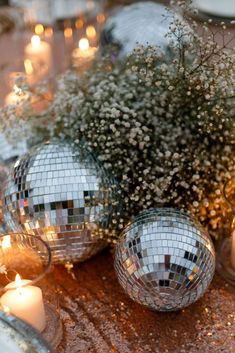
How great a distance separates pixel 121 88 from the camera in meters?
0.94

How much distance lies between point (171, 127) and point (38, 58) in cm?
75

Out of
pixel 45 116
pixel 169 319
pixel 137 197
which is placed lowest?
pixel 169 319

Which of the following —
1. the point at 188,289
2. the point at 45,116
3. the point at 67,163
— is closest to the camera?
the point at 188,289

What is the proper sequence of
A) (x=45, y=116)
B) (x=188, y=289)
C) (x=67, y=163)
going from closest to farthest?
1. (x=188, y=289)
2. (x=67, y=163)
3. (x=45, y=116)

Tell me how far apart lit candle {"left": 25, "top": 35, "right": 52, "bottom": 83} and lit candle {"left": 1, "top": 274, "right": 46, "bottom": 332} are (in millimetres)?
817

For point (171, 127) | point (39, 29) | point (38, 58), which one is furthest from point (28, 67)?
point (171, 127)

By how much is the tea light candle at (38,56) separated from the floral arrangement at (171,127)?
597mm

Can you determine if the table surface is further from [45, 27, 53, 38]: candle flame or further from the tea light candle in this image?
[45, 27, 53, 38]: candle flame

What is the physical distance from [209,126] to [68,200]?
243 mm

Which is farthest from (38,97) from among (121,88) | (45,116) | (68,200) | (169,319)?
(169,319)

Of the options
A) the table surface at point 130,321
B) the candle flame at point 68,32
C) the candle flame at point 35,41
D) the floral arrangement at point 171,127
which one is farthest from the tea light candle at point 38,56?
the table surface at point 130,321

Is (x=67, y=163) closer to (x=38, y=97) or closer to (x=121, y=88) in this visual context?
(x=121, y=88)

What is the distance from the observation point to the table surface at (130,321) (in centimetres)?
77

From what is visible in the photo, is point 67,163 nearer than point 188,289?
No
